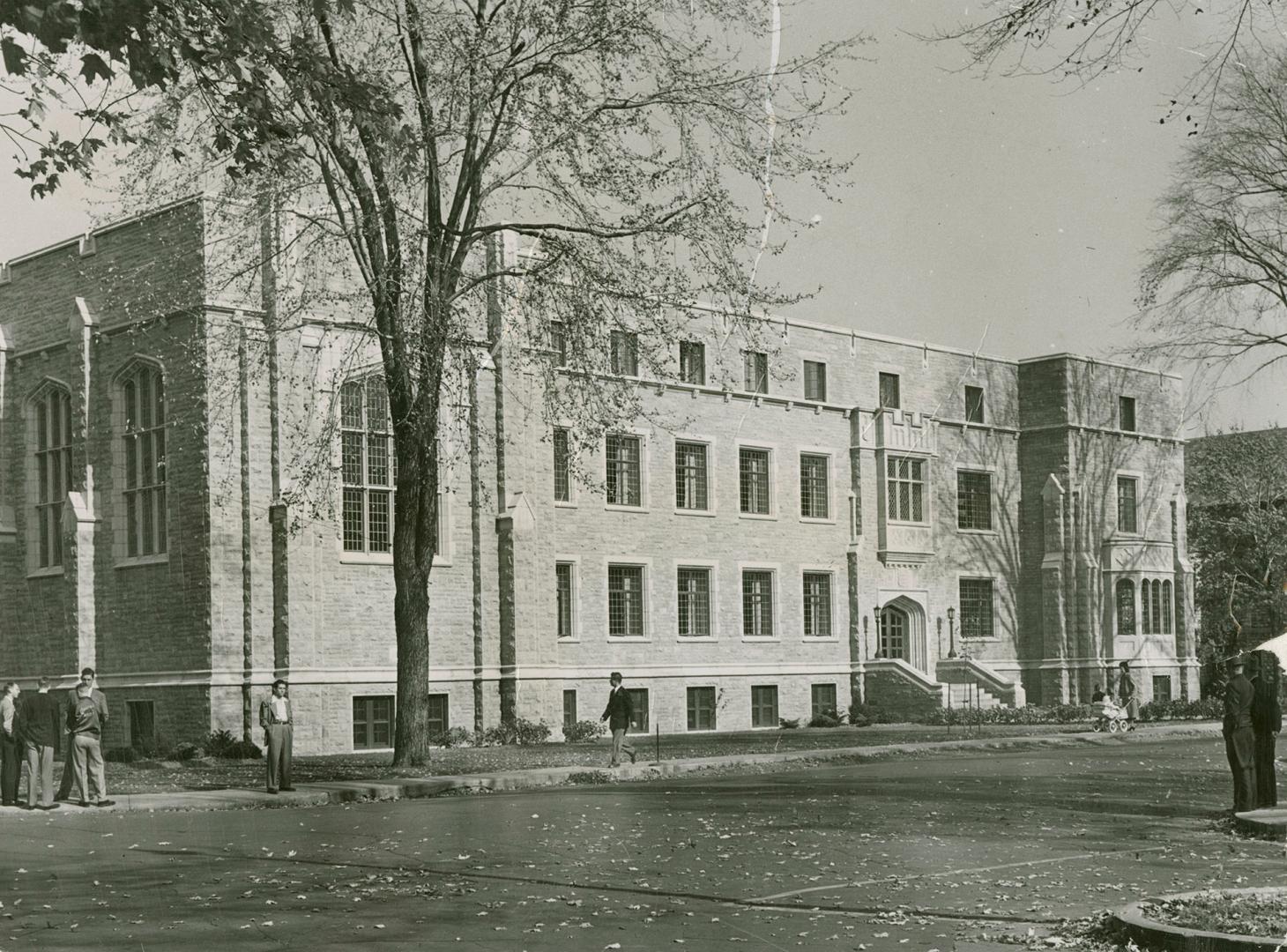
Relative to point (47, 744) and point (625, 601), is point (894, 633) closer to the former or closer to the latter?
point (625, 601)

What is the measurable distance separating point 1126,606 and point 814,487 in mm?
14159

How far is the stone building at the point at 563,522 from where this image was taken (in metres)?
32.4

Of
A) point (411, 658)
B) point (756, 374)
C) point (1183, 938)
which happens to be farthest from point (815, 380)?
point (1183, 938)

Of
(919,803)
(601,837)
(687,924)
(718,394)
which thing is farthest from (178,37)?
(718,394)

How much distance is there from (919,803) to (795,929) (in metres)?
9.62

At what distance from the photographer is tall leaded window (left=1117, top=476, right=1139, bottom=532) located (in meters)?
56.6

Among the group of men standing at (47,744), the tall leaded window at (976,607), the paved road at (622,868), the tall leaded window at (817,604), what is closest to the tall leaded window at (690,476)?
the tall leaded window at (817,604)

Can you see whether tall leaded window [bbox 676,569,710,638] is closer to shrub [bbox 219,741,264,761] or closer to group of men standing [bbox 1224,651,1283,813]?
shrub [bbox 219,741,264,761]

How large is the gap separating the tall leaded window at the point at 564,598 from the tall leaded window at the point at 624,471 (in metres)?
2.32

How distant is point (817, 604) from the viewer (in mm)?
47688

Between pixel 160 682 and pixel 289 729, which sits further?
pixel 160 682

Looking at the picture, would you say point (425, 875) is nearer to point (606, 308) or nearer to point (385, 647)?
point (606, 308)

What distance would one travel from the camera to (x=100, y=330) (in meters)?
34.5

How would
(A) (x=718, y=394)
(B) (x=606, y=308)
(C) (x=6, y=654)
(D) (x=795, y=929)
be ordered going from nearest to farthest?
(D) (x=795, y=929) → (B) (x=606, y=308) → (C) (x=6, y=654) → (A) (x=718, y=394)
